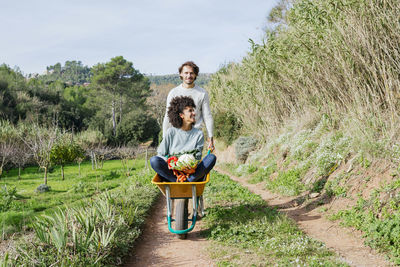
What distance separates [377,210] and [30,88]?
1653 inches

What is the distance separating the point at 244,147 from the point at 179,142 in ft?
25.8

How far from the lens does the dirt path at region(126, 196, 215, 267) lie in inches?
124

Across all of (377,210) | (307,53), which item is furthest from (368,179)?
(307,53)

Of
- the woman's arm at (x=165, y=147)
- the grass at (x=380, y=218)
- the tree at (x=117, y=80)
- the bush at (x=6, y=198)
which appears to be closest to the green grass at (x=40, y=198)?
the bush at (x=6, y=198)

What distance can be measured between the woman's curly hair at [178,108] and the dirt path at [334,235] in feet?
7.11

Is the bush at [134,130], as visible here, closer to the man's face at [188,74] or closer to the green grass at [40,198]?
the green grass at [40,198]

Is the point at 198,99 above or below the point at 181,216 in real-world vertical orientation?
above

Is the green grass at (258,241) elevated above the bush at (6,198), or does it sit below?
above

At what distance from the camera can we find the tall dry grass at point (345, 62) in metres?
4.70

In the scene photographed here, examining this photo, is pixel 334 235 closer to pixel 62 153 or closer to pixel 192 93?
pixel 192 93

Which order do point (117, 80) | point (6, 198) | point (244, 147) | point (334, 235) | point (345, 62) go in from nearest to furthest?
1. point (334, 235)
2. point (345, 62)
3. point (6, 198)
4. point (244, 147)
5. point (117, 80)

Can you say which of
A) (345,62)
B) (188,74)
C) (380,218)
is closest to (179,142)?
(188,74)

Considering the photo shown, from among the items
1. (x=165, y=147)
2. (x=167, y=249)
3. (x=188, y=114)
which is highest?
(x=188, y=114)

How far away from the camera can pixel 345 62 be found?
5.38 meters
